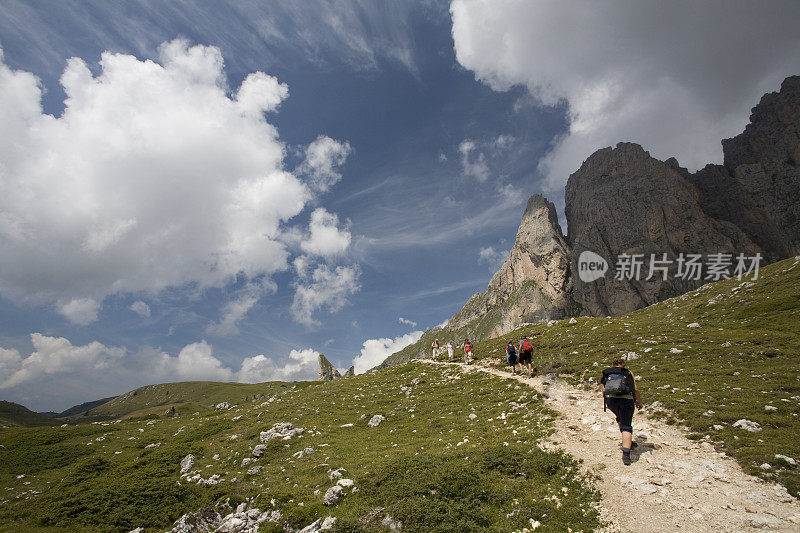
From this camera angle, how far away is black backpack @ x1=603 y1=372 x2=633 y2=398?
13.6 m

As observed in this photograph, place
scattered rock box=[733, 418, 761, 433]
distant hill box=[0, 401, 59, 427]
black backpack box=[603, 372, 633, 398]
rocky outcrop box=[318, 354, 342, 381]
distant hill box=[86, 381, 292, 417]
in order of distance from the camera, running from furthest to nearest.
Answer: distant hill box=[86, 381, 292, 417] < distant hill box=[0, 401, 59, 427] < rocky outcrop box=[318, 354, 342, 381] < black backpack box=[603, 372, 633, 398] < scattered rock box=[733, 418, 761, 433]

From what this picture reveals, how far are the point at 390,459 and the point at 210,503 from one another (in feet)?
28.1

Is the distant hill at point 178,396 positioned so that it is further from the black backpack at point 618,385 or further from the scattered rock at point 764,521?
the scattered rock at point 764,521

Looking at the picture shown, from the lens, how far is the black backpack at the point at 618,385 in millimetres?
13562

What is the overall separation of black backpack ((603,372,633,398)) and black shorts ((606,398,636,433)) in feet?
0.84

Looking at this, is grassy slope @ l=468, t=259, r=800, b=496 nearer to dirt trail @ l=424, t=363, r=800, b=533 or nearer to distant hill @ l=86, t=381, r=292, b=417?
dirt trail @ l=424, t=363, r=800, b=533

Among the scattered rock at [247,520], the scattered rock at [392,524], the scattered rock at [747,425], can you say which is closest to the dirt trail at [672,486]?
the scattered rock at [747,425]

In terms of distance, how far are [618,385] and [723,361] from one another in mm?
13695

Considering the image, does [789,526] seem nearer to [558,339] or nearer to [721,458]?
[721,458]

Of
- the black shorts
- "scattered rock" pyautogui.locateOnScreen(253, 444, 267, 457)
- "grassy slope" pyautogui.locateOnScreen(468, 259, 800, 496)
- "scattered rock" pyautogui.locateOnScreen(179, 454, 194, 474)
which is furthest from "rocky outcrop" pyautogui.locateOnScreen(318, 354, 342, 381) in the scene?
the black shorts

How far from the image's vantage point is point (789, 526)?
8156 mm

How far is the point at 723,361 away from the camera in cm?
2091

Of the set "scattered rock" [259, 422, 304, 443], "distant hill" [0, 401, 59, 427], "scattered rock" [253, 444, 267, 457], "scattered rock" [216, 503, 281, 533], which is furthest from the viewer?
"distant hill" [0, 401, 59, 427]

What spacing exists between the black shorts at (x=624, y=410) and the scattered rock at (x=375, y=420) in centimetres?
1497
